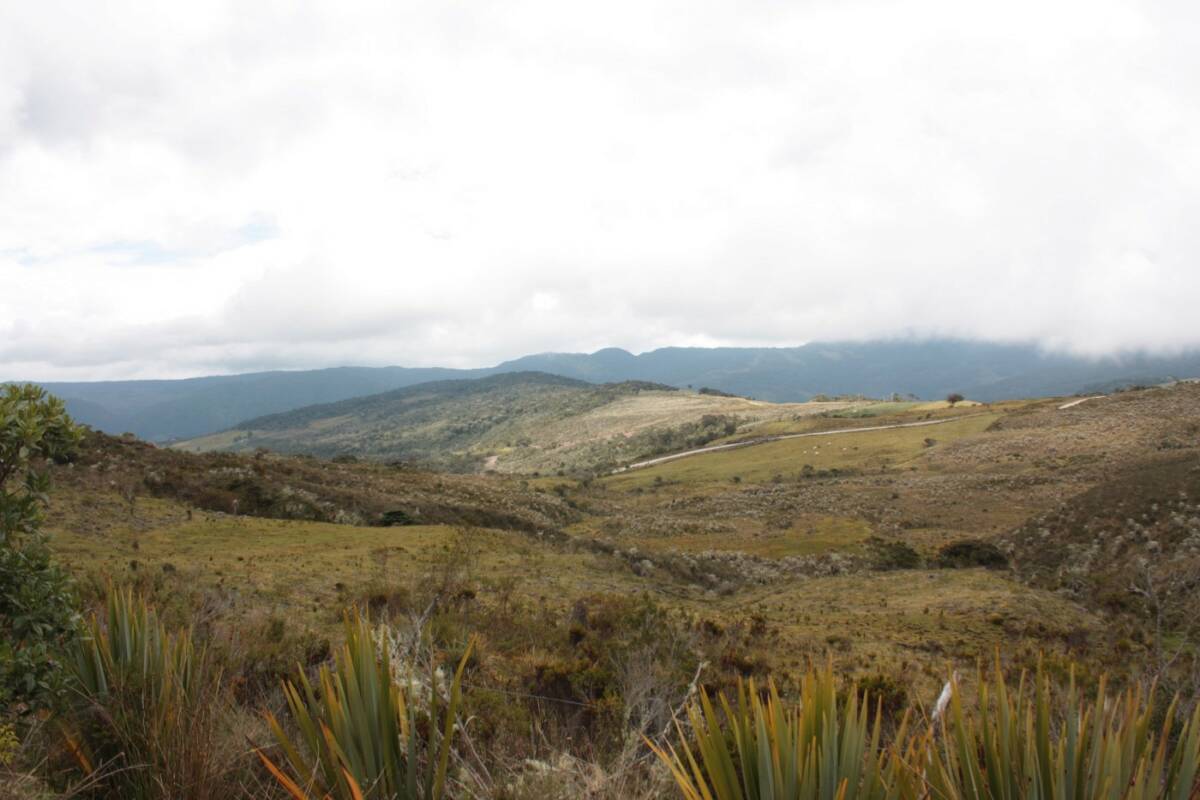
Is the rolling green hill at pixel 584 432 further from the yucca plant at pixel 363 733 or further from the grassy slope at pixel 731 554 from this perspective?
the yucca plant at pixel 363 733

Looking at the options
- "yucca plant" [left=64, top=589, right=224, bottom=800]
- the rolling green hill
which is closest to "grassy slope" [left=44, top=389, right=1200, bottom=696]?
"yucca plant" [left=64, top=589, right=224, bottom=800]

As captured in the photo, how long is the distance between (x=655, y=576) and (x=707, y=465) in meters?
52.7

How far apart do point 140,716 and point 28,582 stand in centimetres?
108

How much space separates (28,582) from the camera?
371 centimetres

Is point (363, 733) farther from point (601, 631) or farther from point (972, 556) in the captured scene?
point (972, 556)

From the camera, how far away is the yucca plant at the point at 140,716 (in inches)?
126

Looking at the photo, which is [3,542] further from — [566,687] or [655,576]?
[655,576]

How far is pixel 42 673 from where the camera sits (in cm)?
366

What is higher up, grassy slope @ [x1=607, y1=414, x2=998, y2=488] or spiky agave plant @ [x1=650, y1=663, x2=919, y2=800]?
spiky agave plant @ [x1=650, y1=663, x2=919, y2=800]

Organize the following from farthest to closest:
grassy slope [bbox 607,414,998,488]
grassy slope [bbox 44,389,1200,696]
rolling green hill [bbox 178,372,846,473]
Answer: rolling green hill [bbox 178,372,846,473]
grassy slope [bbox 607,414,998,488]
grassy slope [bbox 44,389,1200,696]

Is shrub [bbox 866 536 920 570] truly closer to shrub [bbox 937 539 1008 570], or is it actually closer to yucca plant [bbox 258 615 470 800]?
shrub [bbox 937 539 1008 570]

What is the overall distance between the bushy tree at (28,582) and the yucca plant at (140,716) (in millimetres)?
179

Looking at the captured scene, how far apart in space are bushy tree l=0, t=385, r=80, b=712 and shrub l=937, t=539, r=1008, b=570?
2949 cm

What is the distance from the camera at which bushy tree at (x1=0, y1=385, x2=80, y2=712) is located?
3531 mm
